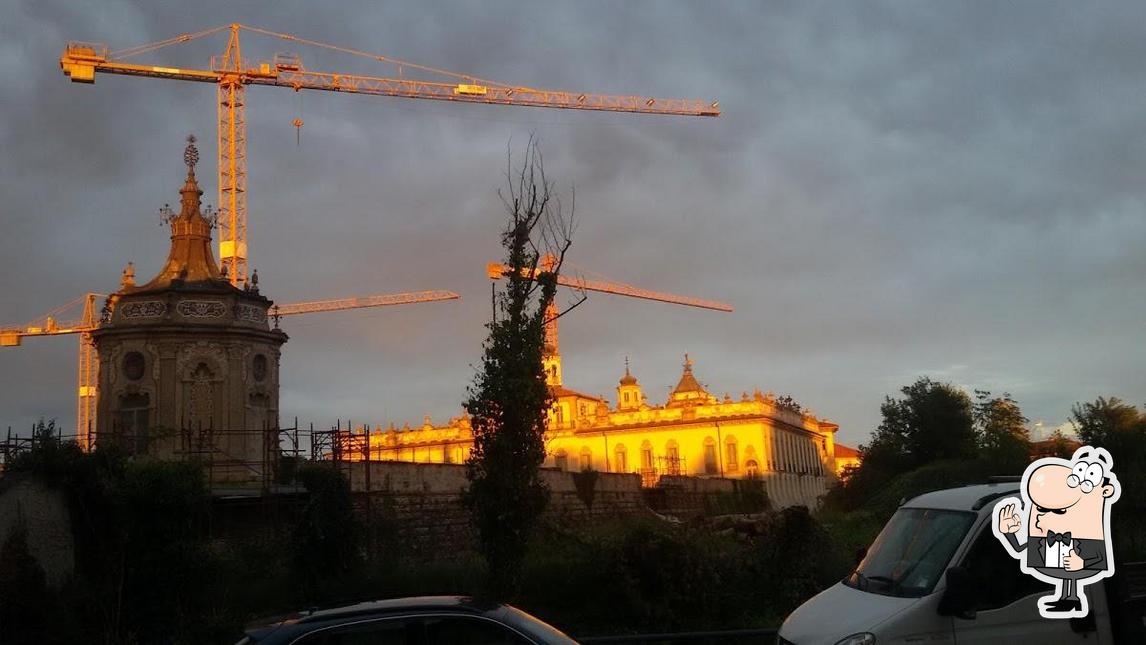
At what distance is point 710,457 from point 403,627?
75.1 m

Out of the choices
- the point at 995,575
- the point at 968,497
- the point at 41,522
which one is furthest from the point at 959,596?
the point at 41,522

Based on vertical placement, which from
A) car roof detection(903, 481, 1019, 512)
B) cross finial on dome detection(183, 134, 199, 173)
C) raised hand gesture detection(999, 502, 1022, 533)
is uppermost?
cross finial on dome detection(183, 134, 199, 173)

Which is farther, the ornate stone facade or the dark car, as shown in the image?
the ornate stone facade

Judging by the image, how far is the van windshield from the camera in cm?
787

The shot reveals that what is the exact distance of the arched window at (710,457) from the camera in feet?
263

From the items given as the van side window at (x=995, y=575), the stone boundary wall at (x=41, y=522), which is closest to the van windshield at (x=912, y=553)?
the van side window at (x=995, y=575)

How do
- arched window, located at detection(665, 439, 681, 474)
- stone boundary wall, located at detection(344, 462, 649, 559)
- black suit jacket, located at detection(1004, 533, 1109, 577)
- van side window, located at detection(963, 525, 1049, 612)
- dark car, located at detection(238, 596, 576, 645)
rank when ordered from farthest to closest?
arched window, located at detection(665, 439, 681, 474) → stone boundary wall, located at detection(344, 462, 649, 559) → van side window, located at detection(963, 525, 1049, 612) → black suit jacket, located at detection(1004, 533, 1109, 577) → dark car, located at detection(238, 596, 576, 645)

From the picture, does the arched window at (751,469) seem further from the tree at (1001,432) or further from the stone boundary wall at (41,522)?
the stone boundary wall at (41,522)

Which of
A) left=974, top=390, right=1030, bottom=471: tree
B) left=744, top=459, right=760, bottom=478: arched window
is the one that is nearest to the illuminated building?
left=744, top=459, right=760, bottom=478: arched window

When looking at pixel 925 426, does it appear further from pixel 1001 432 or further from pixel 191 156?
pixel 191 156

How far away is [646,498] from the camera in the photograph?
43219 mm

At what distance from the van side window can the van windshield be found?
0.17 meters

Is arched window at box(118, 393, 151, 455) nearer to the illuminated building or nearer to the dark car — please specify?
the dark car

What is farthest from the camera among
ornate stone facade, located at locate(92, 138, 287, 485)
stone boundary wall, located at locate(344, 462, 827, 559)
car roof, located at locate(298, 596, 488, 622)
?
ornate stone facade, located at locate(92, 138, 287, 485)
